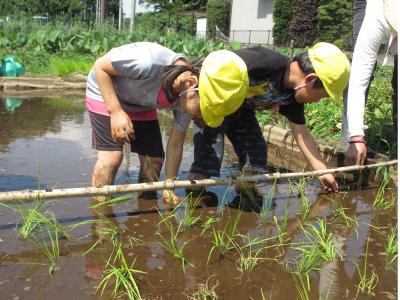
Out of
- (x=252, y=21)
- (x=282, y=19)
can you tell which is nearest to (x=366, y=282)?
(x=282, y=19)

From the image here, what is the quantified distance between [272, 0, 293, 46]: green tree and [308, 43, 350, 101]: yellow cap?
26.2m

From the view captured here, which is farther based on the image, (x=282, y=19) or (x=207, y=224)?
(x=282, y=19)

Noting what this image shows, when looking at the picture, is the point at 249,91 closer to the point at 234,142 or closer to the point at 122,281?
the point at 234,142

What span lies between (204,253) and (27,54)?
11.8 metres

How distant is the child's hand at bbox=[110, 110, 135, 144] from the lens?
8.63ft

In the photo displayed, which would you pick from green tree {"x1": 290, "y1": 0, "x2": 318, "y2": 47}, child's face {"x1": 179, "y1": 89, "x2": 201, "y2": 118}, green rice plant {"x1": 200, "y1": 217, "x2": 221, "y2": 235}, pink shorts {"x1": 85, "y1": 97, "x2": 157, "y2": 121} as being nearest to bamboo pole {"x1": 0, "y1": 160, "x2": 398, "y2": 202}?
green rice plant {"x1": 200, "y1": 217, "x2": 221, "y2": 235}

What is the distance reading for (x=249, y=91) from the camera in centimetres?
289

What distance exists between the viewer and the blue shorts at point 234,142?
3.23 m

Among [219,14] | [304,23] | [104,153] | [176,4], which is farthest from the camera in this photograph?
[176,4]

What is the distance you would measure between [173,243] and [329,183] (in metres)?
1.54

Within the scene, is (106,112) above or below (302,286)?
above

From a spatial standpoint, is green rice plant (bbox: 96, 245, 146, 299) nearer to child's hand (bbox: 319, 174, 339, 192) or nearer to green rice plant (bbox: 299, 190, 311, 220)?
green rice plant (bbox: 299, 190, 311, 220)

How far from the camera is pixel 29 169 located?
143 inches

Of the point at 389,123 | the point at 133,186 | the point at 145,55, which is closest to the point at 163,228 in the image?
the point at 133,186
